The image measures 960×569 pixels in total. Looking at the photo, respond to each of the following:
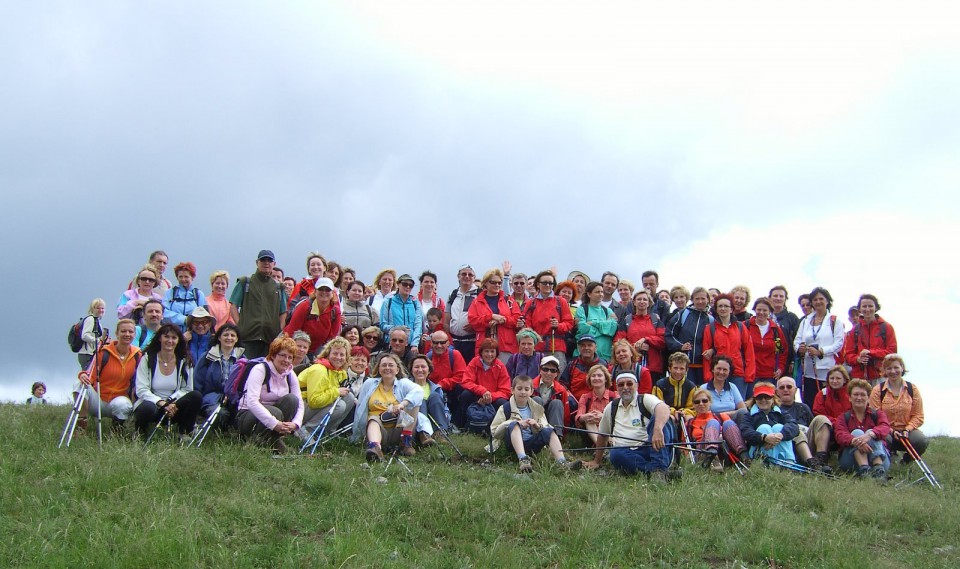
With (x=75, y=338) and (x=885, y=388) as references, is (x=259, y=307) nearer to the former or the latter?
(x=75, y=338)

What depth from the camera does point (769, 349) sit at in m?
13.6

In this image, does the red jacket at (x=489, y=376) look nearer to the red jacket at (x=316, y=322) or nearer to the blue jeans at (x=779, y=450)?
the red jacket at (x=316, y=322)

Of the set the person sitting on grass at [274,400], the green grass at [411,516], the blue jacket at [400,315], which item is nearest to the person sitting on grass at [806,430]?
the green grass at [411,516]

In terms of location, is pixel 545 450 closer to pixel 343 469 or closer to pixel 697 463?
pixel 697 463

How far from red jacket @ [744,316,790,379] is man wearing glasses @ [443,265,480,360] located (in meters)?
4.92

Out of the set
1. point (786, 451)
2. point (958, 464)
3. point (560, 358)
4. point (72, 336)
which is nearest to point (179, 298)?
Result: point (72, 336)

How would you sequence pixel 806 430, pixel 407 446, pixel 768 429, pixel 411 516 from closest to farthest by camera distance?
pixel 411 516
pixel 407 446
pixel 768 429
pixel 806 430

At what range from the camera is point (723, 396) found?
1218 centimetres

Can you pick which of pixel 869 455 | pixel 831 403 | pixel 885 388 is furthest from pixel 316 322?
pixel 885 388

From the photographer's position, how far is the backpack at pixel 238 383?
10.9m

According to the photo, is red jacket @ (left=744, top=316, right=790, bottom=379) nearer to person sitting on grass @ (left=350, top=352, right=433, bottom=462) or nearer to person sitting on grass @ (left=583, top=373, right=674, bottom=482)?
person sitting on grass @ (left=583, top=373, right=674, bottom=482)

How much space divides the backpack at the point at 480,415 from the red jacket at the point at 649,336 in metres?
2.73

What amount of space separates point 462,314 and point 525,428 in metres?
3.39

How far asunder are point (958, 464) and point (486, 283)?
8.51m
